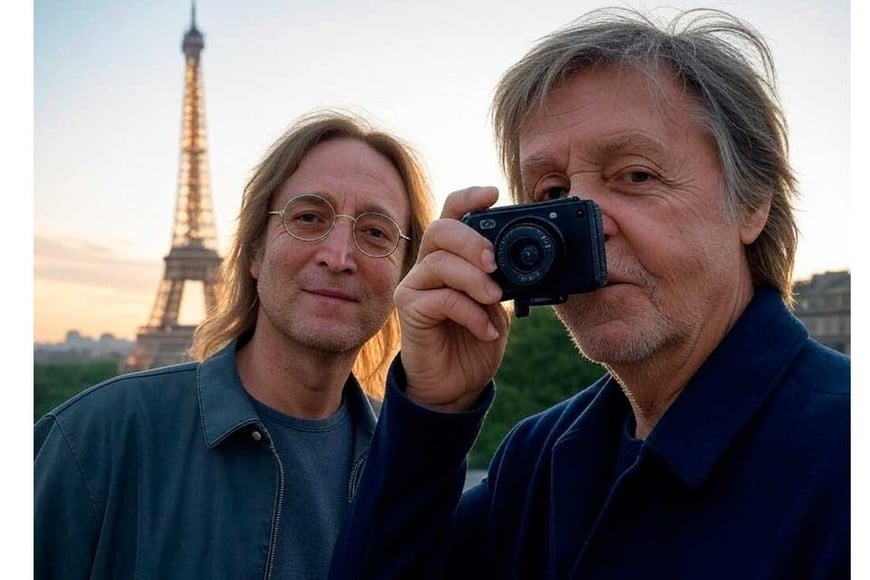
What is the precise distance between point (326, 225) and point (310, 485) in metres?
0.94

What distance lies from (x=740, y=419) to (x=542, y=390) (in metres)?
25.4

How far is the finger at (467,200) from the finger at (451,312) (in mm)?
200

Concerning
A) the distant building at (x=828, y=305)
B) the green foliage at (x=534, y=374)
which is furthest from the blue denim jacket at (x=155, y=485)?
the green foliage at (x=534, y=374)

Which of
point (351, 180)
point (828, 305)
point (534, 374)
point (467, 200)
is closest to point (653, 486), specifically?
point (467, 200)

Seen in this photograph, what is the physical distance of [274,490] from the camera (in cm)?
305

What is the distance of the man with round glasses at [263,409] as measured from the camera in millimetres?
2883

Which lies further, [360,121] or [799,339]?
[360,121]

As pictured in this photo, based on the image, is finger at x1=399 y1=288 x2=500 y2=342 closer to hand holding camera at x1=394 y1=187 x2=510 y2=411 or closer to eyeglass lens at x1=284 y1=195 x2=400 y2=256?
hand holding camera at x1=394 y1=187 x2=510 y2=411

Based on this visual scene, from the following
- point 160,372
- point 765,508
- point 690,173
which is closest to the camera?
point 765,508

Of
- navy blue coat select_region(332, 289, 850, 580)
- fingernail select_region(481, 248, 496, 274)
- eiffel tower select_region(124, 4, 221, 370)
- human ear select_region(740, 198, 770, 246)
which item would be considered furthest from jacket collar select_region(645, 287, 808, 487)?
eiffel tower select_region(124, 4, 221, 370)

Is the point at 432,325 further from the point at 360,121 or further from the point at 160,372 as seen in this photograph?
the point at 360,121

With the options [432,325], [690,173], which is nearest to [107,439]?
[432,325]

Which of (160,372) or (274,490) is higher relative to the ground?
(160,372)

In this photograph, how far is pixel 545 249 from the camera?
218 cm
